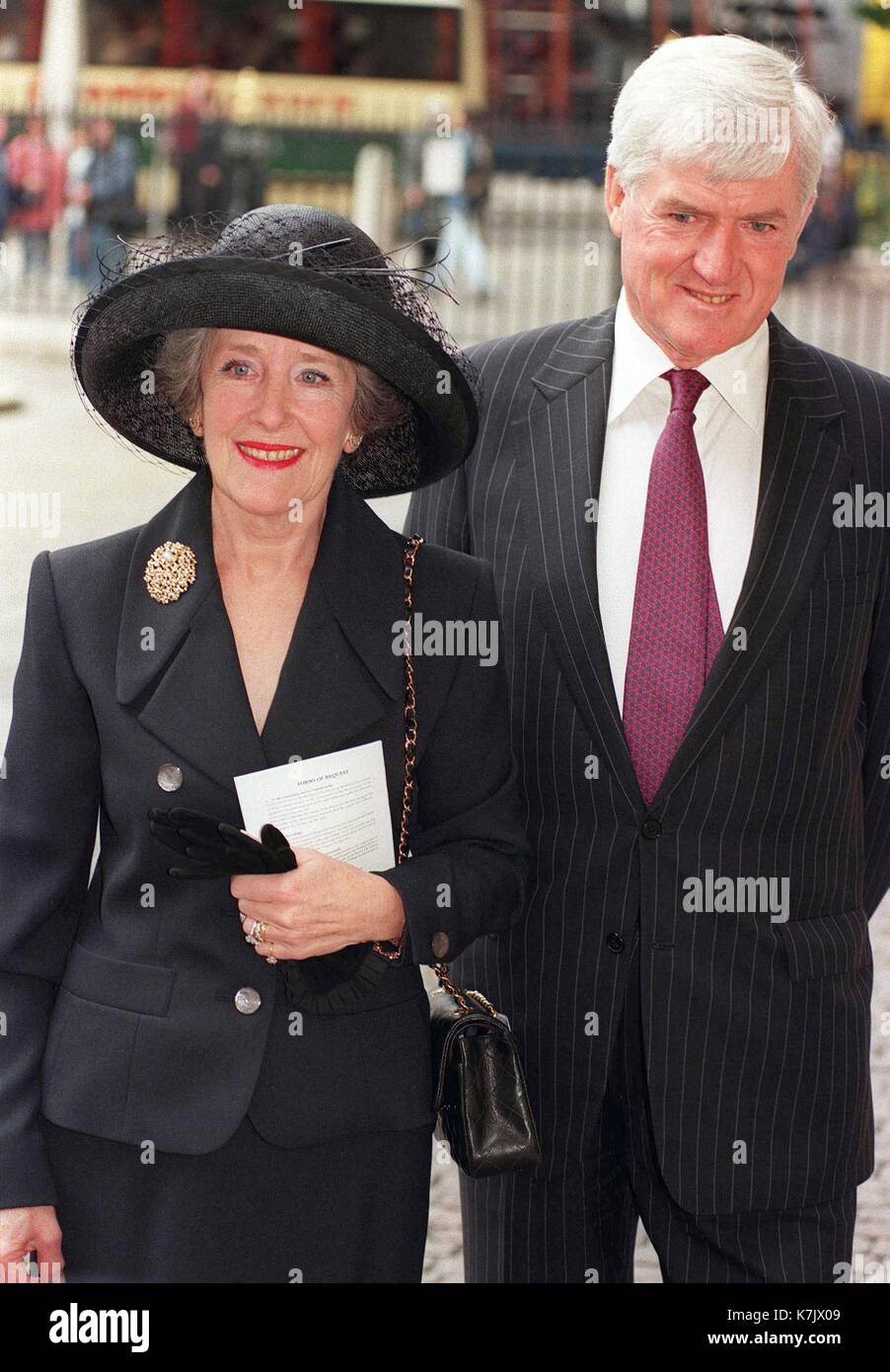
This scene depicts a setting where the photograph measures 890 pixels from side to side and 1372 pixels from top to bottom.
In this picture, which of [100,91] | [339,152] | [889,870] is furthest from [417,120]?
[889,870]

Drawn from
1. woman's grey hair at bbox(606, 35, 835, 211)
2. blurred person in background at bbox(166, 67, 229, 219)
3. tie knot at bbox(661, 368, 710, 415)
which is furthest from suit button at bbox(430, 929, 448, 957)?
blurred person in background at bbox(166, 67, 229, 219)

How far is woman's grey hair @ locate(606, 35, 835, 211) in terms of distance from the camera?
2.42 meters

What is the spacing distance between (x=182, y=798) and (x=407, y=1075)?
0.49 meters

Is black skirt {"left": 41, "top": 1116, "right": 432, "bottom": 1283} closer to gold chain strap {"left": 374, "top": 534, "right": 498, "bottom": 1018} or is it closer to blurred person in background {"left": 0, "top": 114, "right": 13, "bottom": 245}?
gold chain strap {"left": 374, "top": 534, "right": 498, "bottom": 1018}

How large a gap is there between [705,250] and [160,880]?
115cm

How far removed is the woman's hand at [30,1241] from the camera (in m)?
2.25

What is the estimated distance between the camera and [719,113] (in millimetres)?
2426

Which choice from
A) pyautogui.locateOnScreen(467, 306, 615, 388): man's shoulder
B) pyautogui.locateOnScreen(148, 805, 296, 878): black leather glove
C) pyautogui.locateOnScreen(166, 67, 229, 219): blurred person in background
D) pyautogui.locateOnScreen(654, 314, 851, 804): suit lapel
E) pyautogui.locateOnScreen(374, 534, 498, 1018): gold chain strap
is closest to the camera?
pyautogui.locateOnScreen(148, 805, 296, 878): black leather glove

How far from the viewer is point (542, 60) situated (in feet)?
85.8

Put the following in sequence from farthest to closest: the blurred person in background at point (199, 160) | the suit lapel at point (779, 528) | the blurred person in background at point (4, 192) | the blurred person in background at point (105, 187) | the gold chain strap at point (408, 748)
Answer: the blurred person in background at point (199, 160), the blurred person in background at point (4, 192), the blurred person in background at point (105, 187), the suit lapel at point (779, 528), the gold chain strap at point (408, 748)

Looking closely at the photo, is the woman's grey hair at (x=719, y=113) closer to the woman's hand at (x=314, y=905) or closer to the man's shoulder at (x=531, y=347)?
the man's shoulder at (x=531, y=347)

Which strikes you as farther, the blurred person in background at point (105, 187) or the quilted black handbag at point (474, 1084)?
the blurred person in background at point (105, 187)

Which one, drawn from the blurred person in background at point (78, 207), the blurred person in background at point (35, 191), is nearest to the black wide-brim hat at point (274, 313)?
the blurred person in background at point (78, 207)

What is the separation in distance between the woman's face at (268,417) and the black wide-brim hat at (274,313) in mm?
59
